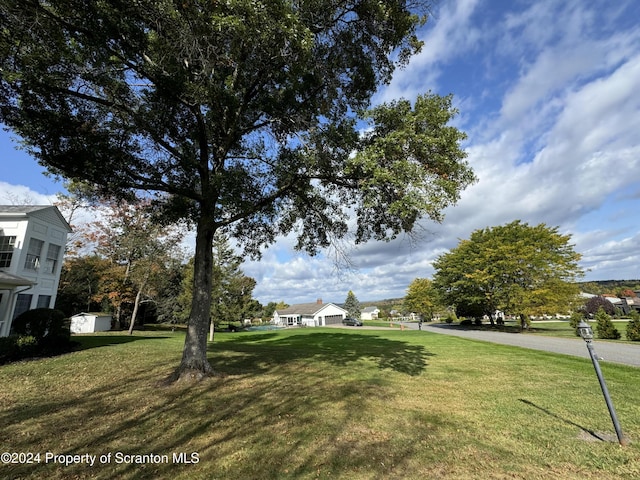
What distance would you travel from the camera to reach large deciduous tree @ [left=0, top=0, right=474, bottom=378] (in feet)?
17.9

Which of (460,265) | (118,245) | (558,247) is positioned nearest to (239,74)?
(118,245)

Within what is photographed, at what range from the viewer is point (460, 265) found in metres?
37.7

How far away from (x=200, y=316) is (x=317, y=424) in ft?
13.2

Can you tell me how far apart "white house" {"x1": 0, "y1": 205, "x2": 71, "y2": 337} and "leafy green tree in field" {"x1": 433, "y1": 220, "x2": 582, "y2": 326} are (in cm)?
3521

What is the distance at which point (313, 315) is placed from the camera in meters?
67.9

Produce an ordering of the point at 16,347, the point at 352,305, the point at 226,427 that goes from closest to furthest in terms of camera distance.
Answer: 1. the point at 226,427
2. the point at 16,347
3. the point at 352,305

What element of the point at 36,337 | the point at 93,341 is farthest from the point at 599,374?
the point at 93,341

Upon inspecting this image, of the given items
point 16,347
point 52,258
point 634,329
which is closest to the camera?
point 16,347

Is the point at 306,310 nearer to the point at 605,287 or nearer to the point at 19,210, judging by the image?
the point at 19,210

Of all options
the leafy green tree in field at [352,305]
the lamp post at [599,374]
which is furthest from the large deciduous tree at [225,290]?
the leafy green tree in field at [352,305]

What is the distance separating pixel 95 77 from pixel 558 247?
118ft

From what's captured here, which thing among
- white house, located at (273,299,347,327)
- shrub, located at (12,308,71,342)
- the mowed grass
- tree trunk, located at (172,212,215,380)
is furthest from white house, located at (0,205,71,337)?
white house, located at (273,299,347,327)

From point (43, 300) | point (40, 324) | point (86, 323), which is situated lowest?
point (40, 324)

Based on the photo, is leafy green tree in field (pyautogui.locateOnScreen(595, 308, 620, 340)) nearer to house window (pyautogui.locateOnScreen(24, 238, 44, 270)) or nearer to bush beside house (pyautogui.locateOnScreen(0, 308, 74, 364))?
bush beside house (pyautogui.locateOnScreen(0, 308, 74, 364))
